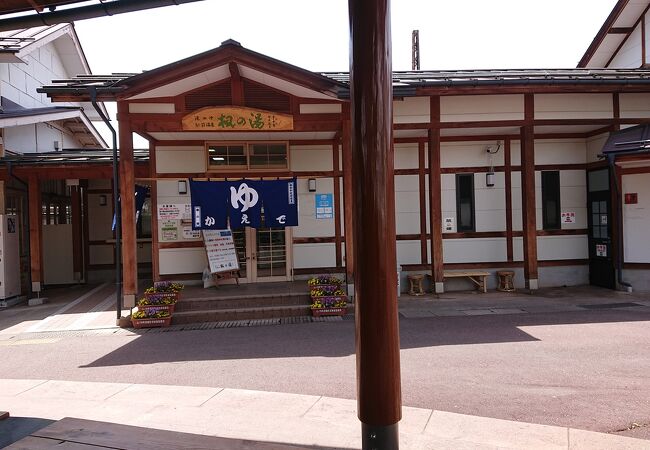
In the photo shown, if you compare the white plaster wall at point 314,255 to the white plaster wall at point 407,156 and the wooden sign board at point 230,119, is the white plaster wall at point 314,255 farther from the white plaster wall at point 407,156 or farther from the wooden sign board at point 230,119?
the wooden sign board at point 230,119

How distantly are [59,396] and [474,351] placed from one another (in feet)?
18.1

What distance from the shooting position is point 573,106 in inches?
446

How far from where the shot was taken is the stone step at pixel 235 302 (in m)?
9.88

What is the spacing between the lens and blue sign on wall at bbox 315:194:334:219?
1209cm

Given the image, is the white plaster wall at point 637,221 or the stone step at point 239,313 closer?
the stone step at point 239,313

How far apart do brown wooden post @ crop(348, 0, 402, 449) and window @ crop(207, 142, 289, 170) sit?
897cm

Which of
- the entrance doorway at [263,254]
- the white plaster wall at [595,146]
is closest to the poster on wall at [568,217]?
the white plaster wall at [595,146]

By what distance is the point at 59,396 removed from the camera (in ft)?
18.0

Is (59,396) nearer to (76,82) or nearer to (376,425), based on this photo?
(376,425)

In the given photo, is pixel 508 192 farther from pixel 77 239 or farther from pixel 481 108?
pixel 77 239

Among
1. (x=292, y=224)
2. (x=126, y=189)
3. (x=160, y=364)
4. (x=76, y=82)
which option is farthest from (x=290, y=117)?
(x=160, y=364)

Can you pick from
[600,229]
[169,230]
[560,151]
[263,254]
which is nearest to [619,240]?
[600,229]

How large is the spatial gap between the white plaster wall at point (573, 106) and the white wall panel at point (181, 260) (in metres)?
9.00

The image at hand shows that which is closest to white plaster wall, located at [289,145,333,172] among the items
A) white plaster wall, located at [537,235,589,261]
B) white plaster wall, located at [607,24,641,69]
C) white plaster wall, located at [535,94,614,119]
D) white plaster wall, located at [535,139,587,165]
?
white plaster wall, located at [535,94,614,119]
